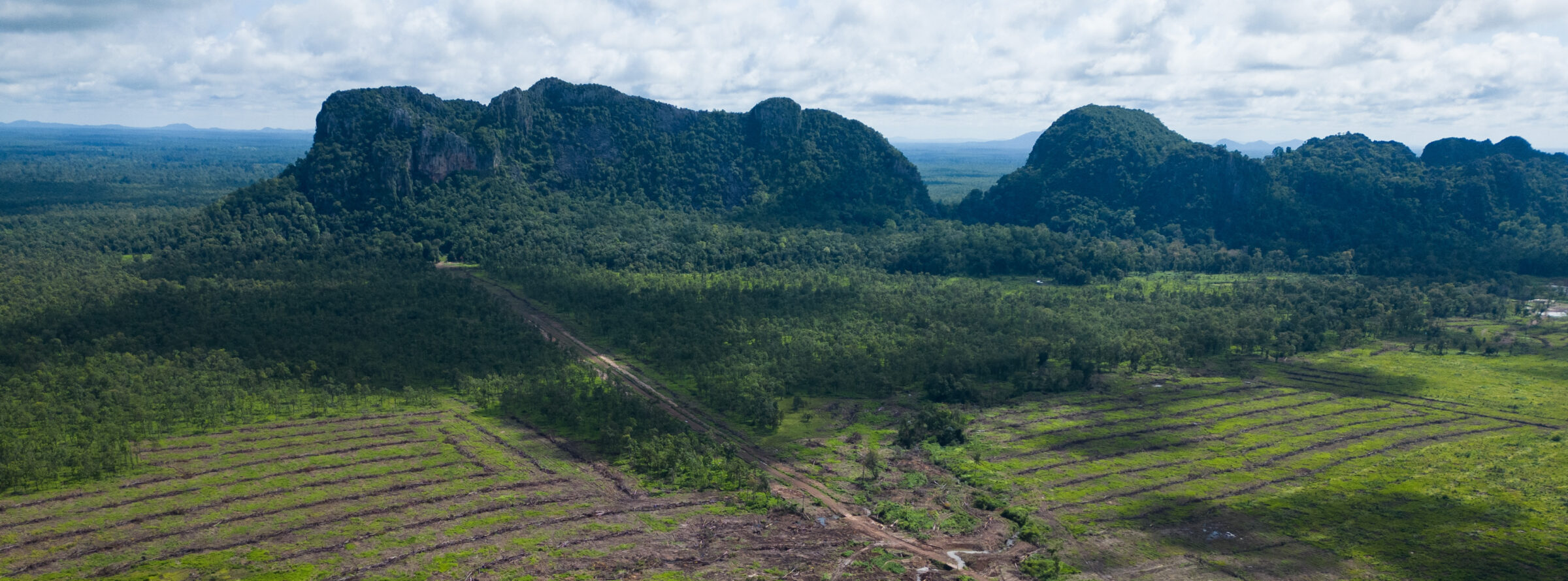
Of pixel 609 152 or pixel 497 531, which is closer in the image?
pixel 497 531

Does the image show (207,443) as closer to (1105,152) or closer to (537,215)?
(537,215)

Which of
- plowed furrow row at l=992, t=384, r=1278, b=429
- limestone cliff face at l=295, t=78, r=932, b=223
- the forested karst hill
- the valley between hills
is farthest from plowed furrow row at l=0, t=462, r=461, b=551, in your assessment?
the forested karst hill

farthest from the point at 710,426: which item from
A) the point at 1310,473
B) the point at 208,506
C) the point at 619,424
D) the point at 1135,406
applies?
the point at 1310,473

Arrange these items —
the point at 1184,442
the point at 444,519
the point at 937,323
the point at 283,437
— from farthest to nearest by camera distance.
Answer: the point at 937,323 → the point at 1184,442 → the point at 283,437 → the point at 444,519

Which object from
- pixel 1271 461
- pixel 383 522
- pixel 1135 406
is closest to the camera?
pixel 383 522

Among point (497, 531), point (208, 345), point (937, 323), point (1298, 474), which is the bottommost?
point (497, 531)

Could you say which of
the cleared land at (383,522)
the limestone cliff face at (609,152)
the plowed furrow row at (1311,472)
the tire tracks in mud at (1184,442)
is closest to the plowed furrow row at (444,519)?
the cleared land at (383,522)

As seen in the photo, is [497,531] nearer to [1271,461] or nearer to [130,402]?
[130,402]

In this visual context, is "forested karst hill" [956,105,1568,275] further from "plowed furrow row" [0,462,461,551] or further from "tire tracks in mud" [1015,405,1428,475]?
"plowed furrow row" [0,462,461,551]
